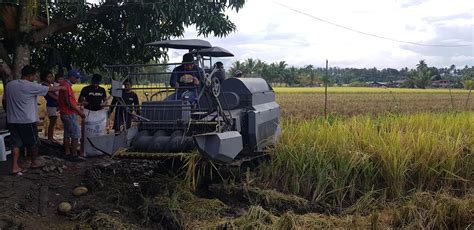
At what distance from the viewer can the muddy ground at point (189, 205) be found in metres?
5.17

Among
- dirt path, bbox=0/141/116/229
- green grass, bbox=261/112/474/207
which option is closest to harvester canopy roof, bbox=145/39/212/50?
green grass, bbox=261/112/474/207

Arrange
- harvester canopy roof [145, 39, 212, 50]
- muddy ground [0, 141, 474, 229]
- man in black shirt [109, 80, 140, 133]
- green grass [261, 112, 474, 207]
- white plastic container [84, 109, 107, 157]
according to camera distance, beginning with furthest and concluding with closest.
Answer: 1. white plastic container [84, 109, 107, 157]
2. harvester canopy roof [145, 39, 212, 50]
3. man in black shirt [109, 80, 140, 133]
4. green grass [261, 112, 474, 207]
5. muddy ground [0, 141, 474, 229]

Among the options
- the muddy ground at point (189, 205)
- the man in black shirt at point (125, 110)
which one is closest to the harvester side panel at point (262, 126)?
the muddy ground at point (189, 205)

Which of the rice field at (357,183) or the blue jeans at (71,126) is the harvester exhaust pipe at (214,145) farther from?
the blue jeans at (71,126)

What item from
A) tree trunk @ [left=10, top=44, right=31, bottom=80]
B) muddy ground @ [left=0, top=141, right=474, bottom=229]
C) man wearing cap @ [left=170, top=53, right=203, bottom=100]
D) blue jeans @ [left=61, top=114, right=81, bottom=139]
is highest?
tree trunk @ [left=10, top=44, right=31, bottom=80]

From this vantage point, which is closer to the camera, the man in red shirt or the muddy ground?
the muddy ground

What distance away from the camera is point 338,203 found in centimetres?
611

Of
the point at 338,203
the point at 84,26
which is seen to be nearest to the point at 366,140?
the point at 338,203

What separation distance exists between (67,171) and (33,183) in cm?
83

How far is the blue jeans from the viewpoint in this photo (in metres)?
7.96

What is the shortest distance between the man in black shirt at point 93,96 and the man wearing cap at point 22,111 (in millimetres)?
1541

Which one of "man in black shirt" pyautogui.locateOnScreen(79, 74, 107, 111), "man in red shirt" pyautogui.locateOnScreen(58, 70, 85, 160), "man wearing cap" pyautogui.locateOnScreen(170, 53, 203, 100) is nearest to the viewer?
"man wearing cap" pyautogui.locateOnScreen(170, 53, 203, 100)

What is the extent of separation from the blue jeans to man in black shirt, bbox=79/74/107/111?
0.36 meters

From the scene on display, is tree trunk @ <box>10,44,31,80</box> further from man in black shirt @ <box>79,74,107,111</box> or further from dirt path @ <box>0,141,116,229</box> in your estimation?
dirt path @ <box>0,141,116,229</box>
